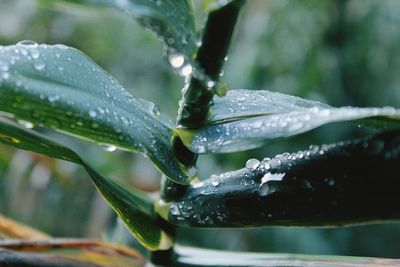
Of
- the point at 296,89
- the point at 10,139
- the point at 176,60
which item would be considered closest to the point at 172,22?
the point at 176,60

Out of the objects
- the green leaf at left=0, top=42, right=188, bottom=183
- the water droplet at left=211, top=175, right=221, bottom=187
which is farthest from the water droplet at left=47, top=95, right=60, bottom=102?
the water droplet at left=211, top=175, right=221, bottom=187

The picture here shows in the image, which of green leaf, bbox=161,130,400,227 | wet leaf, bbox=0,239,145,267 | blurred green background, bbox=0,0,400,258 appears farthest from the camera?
blurred green background, bbox=0,0,400,258

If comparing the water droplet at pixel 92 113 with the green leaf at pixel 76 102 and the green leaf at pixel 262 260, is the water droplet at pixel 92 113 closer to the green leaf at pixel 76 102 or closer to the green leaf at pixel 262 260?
the green leaf at pixel 76 102

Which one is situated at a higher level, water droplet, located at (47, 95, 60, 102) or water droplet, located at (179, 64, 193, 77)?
water droplet, located at (179, 64, 193, 77)

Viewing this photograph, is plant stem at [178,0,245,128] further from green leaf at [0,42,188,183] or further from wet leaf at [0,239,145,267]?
wet leaf at [0,239,145,267]

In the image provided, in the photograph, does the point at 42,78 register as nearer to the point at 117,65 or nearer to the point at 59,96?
the point at 59,96

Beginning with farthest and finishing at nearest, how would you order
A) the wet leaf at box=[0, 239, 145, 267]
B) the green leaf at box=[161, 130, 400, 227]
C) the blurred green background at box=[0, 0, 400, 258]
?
the blurred green background at box=[0, 0, 400, 258]
the wet leaf at box=[0, 239, 145, 267]
the green leaf at box=[161, 130, 400, 227]

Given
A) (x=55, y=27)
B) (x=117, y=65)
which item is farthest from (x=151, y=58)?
(x=55, y=27)

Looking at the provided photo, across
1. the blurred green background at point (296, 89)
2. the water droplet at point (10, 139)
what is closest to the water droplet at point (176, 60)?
the water droplet at point (10, 139)
